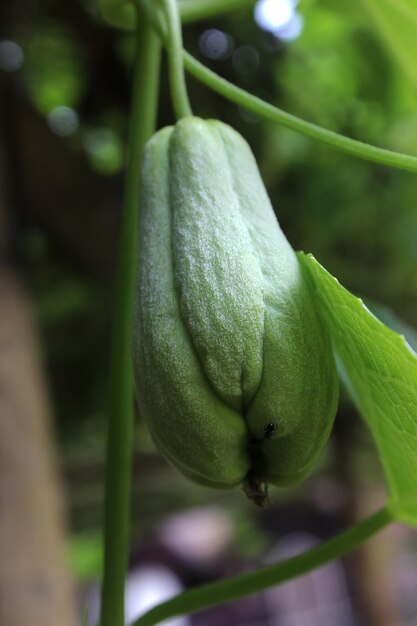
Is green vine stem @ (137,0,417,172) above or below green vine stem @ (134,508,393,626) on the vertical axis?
above

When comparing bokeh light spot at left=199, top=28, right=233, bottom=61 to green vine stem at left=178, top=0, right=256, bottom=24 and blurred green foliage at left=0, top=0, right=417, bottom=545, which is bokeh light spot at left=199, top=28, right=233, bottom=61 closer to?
blurred green foliage at left=0, top=0, right=417, bottom=545

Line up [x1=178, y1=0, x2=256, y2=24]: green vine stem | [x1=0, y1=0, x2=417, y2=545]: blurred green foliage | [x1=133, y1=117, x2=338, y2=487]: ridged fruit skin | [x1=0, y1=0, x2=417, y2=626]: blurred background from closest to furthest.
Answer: [x1=133, y1=117, x2=338, y2=487]: ridged fruit skin < [x1=178, y1=0, x2=256, y2=24]: green vine stem < [x1=0, y1=0, x2=417, y2=626]: blurred background < [x1=0, y1=0, x2=417, y2=545]: blurred green foliage

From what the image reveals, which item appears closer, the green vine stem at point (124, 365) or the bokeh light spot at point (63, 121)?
the green vine stem at point (124, 365)

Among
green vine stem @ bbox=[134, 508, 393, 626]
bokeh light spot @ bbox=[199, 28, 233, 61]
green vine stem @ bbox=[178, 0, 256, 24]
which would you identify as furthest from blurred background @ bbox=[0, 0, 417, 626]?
green vine stem @ bbox=[134, 508, 393, 626]

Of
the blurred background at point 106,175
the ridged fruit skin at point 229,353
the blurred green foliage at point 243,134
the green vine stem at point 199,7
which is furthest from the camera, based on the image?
the blurred green foliage at point 243,134

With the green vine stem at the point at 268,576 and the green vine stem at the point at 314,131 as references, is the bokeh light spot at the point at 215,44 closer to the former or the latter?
the green vine stem at the point at 314,131

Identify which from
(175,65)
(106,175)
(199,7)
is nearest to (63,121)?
(106,175)

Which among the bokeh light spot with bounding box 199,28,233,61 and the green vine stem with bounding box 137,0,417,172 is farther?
the bokeh light spot with bounding box 199,28,233,61

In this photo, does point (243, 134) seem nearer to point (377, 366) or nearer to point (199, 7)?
point (199, 7)

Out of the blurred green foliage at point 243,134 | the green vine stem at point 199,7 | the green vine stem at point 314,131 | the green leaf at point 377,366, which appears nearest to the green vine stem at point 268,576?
the green leaf at point 377,366
